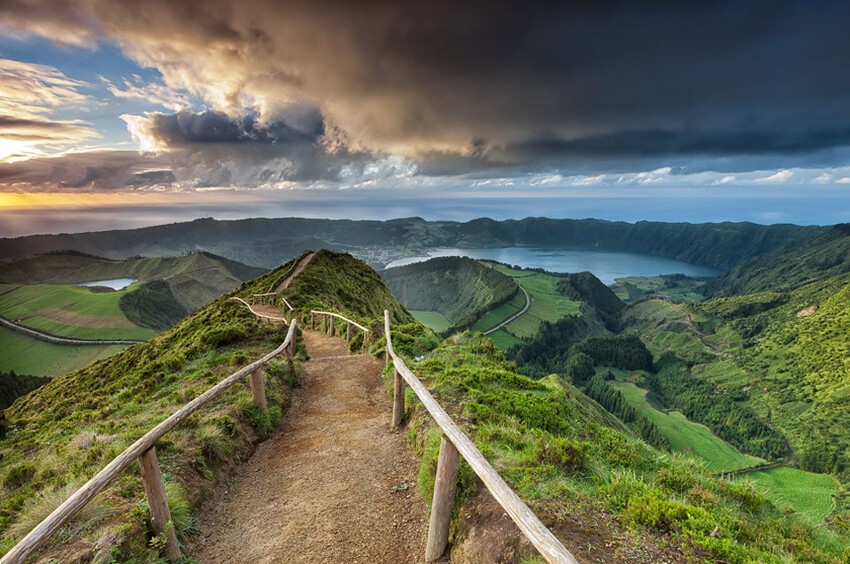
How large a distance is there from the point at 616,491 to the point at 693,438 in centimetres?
12267

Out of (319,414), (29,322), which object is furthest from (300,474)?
(29,322)

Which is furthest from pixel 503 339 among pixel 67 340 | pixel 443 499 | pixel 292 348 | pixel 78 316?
pixel 78 316

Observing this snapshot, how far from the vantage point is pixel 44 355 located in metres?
108

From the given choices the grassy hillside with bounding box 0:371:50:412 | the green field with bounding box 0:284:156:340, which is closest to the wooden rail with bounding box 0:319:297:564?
the grassy hillside with bounding box 0:371:50:412

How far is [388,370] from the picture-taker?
12.2 metres

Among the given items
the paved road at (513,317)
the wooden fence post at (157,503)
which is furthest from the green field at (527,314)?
the wooden fence post at (157,503)

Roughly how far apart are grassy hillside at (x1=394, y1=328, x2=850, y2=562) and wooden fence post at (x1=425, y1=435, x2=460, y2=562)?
271mm

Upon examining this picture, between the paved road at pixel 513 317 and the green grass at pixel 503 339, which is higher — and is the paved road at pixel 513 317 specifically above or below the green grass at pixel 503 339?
above

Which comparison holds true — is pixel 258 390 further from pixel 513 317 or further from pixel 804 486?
pixel 513 317

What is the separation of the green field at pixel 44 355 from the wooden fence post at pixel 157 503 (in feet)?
411

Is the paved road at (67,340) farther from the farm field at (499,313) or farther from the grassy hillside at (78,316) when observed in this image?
the farm field at (499,313)

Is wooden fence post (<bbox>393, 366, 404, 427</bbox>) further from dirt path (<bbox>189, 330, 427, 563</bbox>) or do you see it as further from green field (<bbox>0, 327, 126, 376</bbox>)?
green field (<bbox>0, 327, 126, 376</bbox>)

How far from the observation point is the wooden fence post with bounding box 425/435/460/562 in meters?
4.57

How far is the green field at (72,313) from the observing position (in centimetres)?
12162
